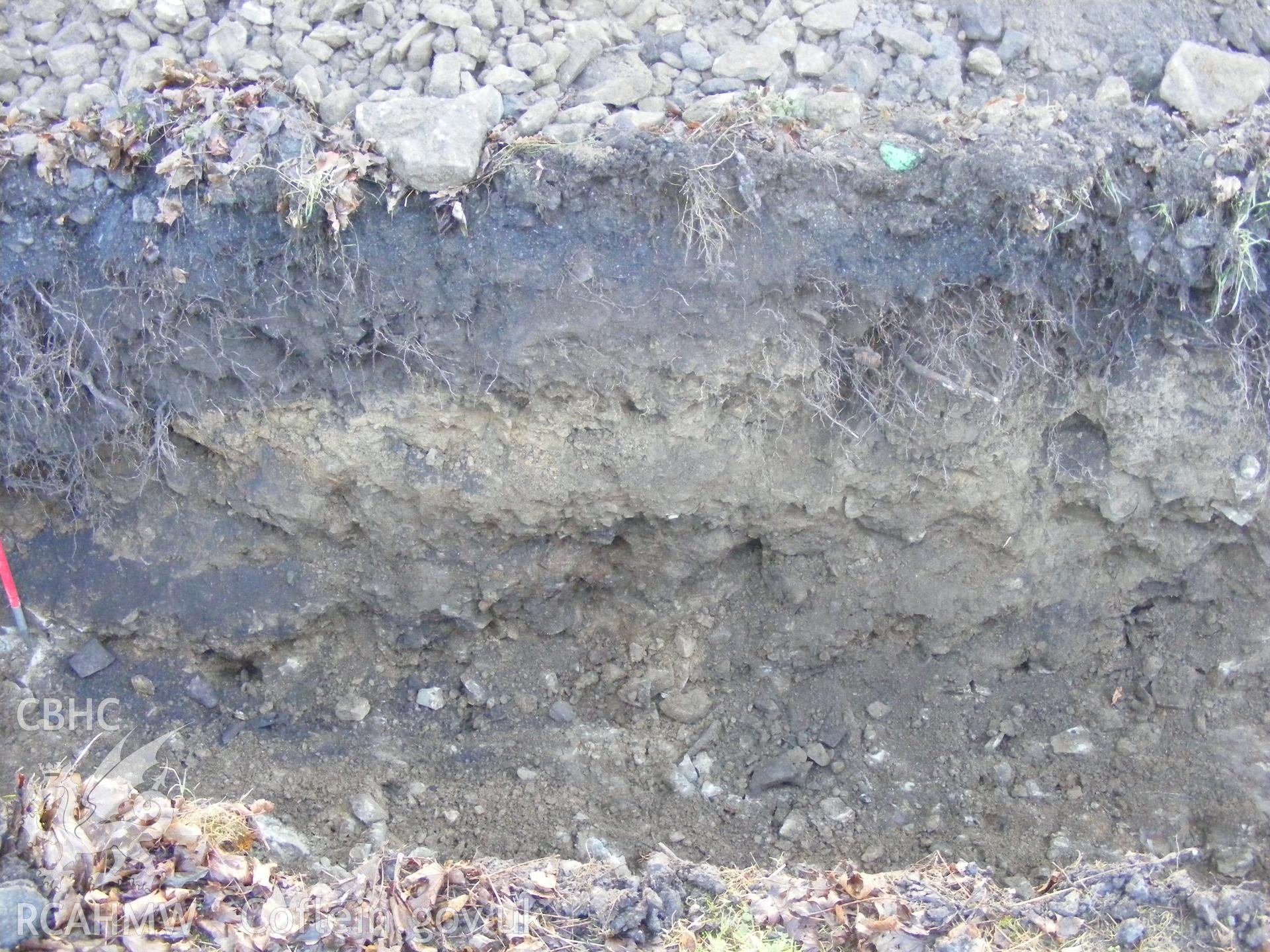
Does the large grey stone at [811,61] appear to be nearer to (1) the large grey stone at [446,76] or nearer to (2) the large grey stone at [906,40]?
(2) the large grey stone at [906,40]

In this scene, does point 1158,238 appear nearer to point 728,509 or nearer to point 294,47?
point 728,509

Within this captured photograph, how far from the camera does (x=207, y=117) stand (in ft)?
12.1

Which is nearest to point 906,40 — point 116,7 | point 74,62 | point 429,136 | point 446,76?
point 446,76

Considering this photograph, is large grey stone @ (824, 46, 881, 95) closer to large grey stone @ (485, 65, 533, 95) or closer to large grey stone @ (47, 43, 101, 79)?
large grey stone @ (485, 65, 533, 95)

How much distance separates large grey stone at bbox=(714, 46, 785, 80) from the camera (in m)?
3.89

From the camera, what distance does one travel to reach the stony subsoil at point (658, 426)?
3664 millimetres

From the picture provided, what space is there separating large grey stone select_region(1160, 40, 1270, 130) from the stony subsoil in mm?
16

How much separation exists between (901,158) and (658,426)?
4.31 feet

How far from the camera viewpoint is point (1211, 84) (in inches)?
151

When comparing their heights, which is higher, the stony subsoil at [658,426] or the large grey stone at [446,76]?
the large grey stone at [446,76]

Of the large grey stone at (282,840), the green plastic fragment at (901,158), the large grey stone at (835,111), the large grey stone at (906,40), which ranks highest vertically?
the large grey stone at (906,40)

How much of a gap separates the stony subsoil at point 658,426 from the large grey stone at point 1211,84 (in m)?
0.02

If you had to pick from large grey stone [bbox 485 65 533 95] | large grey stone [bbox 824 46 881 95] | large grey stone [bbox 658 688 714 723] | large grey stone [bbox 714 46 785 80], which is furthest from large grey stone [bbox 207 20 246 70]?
large grey stone [bbox 658 688 714 723]

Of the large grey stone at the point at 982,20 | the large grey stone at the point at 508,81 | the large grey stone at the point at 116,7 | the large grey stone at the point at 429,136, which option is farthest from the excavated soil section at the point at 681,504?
the large grey stone at the point at 116,7
